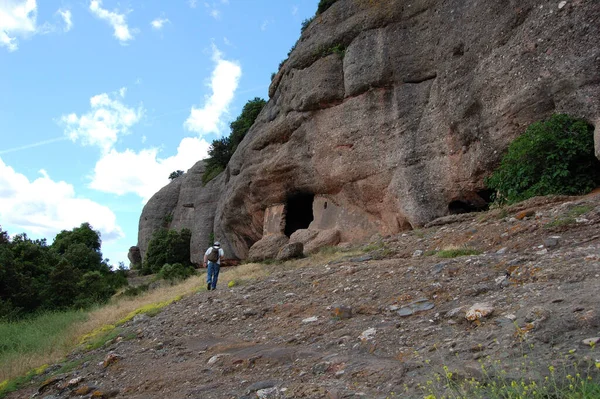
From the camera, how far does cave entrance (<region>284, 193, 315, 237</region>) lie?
21.1 m

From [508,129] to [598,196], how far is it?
12.1 feet

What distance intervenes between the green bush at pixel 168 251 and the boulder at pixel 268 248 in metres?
14.1

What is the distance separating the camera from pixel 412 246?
10594 mm

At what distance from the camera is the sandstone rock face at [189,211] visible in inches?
1207

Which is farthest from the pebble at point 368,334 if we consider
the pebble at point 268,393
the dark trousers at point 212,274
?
the dark trousers at point 212,274

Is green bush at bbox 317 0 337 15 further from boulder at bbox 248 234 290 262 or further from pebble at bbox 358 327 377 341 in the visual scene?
pebble at bbox 358 327 377 341

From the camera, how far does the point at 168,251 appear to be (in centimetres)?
3195

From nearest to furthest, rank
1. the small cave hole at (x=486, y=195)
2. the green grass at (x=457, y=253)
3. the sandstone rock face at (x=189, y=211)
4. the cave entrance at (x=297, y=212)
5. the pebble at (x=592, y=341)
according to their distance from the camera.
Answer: the pebble at (x=592, y=341) → the green grass at (x=457, y=253) → the small cave hole at (x=486, y=195) → the cave entrance at (x=297, y=212) → the sandstone rock face at (x=189, y=211)

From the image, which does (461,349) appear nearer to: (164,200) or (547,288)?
(547,288)

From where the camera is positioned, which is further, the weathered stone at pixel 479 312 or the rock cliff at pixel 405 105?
the rock cliff at pixel 405 105

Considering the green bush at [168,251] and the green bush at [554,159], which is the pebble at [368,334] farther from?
the green bush at [168,251]

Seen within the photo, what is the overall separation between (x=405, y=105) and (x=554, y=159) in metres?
5.72

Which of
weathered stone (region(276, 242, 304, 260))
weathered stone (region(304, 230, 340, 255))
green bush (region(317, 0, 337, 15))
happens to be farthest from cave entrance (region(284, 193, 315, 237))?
green bush (region(317, 0, 337, 15))

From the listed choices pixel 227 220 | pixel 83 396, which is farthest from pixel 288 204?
pixel 83 396
